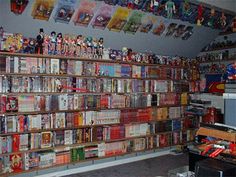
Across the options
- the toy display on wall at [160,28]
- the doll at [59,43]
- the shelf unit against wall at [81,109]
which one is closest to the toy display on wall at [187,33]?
the toy display on wall at [160,28]

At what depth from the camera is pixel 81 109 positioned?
15.1 ft

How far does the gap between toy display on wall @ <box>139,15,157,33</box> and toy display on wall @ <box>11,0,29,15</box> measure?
6.51 feet

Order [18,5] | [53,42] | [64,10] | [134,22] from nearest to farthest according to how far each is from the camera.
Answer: [18,5]
[64,10]
[53,42]
[134,22]

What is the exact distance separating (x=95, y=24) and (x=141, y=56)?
1.28 m

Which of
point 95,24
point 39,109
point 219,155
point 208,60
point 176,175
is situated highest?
point 95,24

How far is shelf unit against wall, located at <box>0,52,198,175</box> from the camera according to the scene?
13.1 ft

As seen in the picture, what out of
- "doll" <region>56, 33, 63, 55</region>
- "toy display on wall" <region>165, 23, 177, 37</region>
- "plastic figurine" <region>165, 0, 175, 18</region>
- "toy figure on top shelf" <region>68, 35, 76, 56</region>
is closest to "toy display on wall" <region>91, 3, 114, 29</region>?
"toy figure on top shelf" <region>68, 35, 76, 56</region>

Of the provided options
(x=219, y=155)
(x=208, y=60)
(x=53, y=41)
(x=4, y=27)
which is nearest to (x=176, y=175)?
(x=219, y=155)

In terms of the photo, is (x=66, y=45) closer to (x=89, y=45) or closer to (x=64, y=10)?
(x=89, y=45)

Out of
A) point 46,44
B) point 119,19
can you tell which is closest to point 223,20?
point 119,19

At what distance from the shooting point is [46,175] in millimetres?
4293

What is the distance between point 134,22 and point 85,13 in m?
0.94

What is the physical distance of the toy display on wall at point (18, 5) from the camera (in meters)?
3.63

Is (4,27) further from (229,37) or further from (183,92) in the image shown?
(229,37)
